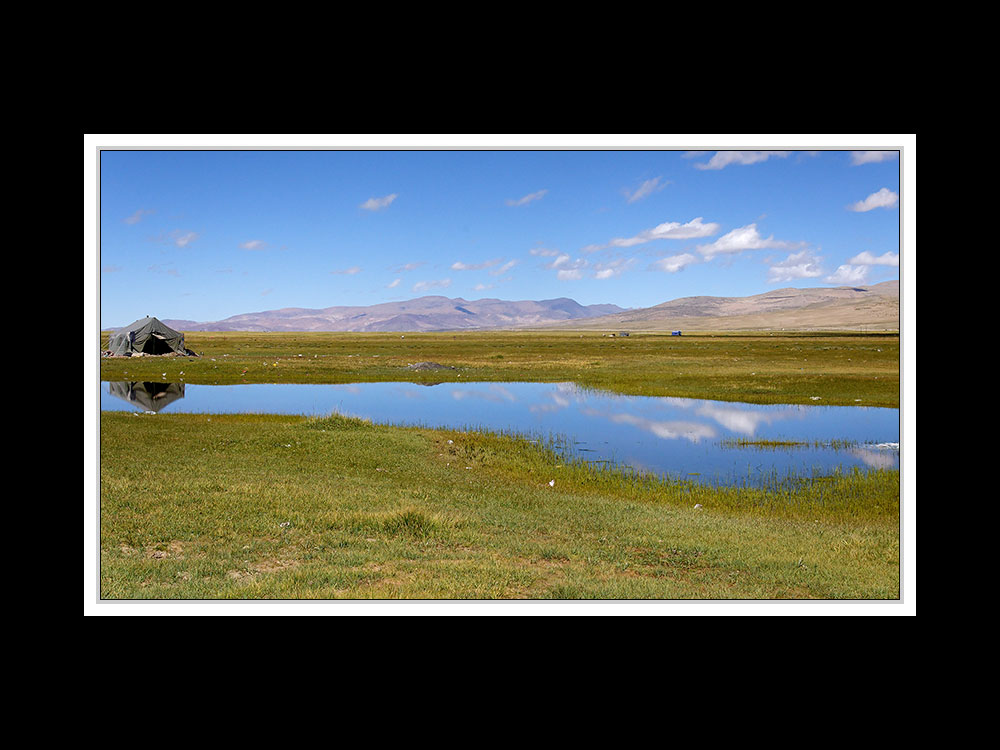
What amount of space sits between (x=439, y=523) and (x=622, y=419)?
13.7 metres

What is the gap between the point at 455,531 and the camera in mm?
8672

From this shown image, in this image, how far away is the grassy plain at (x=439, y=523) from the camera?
23.2ft

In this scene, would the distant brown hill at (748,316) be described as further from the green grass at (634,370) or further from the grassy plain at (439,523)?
the grassy plain at (439,523)

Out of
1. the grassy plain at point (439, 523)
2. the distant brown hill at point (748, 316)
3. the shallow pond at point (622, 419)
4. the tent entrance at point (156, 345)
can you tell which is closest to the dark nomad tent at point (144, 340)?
the tent entrance at point (156, 345)

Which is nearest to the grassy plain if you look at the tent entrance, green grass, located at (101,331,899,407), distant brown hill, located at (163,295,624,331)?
green grass, located at (101,331,899,407)

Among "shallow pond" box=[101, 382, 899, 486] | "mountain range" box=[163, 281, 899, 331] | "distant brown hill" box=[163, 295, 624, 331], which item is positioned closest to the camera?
"shallow pond" box=[101, 382, 899, 486]

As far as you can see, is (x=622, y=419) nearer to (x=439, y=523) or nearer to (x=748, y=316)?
(x=439, y=523)

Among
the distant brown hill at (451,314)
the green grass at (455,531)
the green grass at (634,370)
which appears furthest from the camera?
the distant brown hill at (451,314)

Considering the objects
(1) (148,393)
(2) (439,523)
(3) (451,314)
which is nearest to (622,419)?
(2) (439,523)

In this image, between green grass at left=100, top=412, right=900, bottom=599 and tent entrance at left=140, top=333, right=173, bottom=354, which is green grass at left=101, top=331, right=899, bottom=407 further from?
green grass at left=100, top=412, right=900, bottom=599

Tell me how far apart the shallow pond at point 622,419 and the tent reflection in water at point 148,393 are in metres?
0.04

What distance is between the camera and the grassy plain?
7.09m

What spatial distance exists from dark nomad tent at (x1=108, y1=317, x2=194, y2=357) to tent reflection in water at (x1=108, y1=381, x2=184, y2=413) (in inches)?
377

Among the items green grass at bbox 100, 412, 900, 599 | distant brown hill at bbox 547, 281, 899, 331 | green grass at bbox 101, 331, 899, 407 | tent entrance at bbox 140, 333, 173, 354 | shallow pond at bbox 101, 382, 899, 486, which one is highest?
distant brown hill at bbox 547, 281, 899, 331
